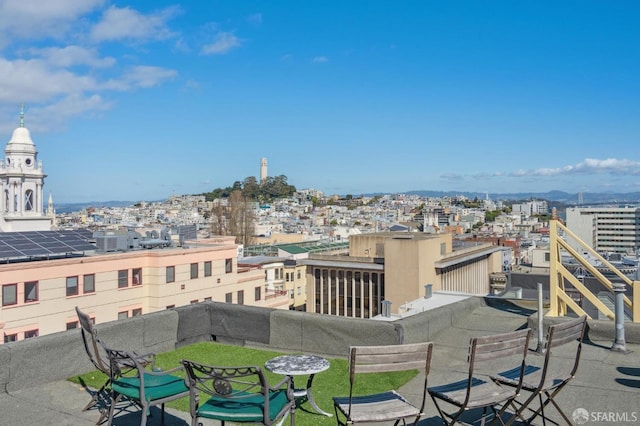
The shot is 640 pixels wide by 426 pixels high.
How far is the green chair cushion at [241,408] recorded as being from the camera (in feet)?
13.6

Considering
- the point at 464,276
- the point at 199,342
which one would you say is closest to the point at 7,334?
the point at 199,342

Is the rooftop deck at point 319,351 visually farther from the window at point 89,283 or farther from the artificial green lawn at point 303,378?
the window at point 89,283

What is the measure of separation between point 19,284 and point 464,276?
3843cm

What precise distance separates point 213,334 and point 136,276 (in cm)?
1579

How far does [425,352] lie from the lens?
4430 millimetres

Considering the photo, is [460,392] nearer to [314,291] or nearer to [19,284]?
[19,284]

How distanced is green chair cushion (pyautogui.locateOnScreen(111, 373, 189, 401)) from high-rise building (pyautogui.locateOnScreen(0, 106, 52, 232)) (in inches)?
1291

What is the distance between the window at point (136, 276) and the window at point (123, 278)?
13.4 inches

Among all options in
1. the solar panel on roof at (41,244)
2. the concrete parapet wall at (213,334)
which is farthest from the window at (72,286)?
the concrete parapet wall at (213,334)

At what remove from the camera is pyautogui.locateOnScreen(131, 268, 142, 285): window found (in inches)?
923

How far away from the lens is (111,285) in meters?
22.4

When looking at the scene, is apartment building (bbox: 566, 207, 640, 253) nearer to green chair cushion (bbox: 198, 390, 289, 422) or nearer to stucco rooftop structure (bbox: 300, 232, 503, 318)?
stucco rooftop structure (bbox: 300, 232, 503, 318)

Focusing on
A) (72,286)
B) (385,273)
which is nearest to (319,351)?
(72,286)

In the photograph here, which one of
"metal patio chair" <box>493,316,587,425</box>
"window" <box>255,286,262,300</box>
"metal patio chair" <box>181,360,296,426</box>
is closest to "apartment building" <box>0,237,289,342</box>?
"window" <box>255,286,262,300</box>
